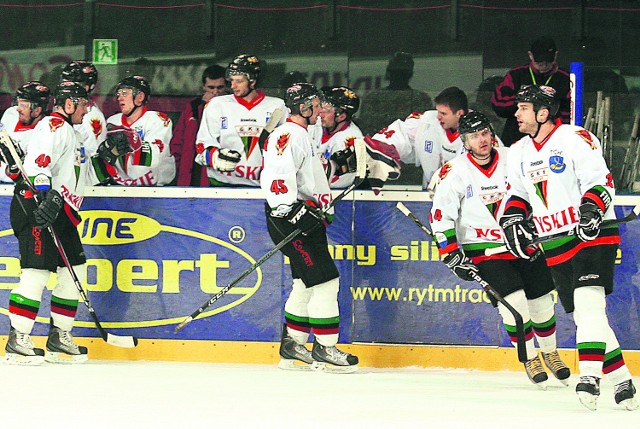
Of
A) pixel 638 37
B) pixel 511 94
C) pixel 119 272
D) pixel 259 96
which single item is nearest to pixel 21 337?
pixel 119 272

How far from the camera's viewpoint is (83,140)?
7137 mm

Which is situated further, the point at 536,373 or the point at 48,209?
the point at 48,209

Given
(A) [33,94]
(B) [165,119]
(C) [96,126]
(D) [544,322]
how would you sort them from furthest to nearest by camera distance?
(B) [165,119]
(C) [96,126]
(A) [33,94]
(D) [544,322]

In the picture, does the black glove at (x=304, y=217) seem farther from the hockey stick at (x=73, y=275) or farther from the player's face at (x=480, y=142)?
the hockey stick at (x=73, y=275)

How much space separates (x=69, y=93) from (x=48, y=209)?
597 mm

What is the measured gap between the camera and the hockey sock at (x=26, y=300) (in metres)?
6.76

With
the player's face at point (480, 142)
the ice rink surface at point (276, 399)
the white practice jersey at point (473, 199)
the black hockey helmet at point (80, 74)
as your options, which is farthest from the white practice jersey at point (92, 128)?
the player's face at point (480, 142)

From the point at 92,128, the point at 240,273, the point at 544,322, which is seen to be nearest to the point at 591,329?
the point at 544,322

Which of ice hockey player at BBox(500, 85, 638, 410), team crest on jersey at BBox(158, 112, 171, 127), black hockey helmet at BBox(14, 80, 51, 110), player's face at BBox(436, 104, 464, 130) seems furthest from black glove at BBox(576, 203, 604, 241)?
black hockey helmet at BBox(14, 80, 51, 110)

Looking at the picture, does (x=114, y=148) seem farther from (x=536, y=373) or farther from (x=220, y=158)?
(x=536, y=373)

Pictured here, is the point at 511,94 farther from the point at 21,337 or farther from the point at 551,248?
the point at 21,337

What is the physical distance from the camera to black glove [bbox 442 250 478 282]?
6203 millimetres

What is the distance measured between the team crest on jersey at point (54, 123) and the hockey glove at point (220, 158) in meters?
0.71

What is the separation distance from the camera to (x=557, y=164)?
5.71m
